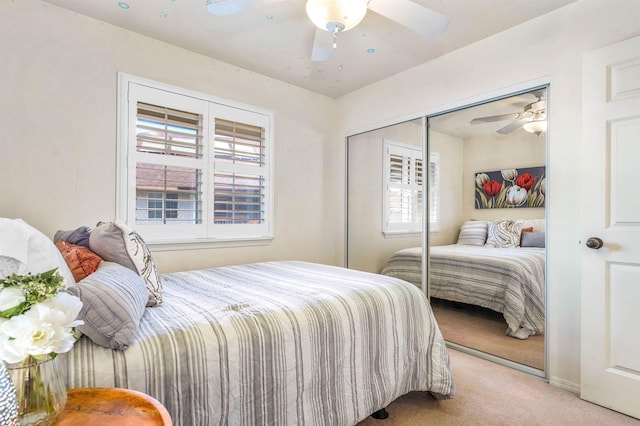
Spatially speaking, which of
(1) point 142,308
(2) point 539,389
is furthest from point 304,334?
(2) point 539,389

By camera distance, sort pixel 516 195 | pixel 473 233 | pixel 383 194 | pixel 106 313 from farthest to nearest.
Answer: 1. pixel 383 194
2. pixel 473 233
3. pixel 516 195
4. pixel 106 313

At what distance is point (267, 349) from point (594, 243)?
6.36 ft

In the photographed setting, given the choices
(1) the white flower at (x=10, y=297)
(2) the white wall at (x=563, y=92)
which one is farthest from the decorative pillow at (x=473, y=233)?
(1) the white flower at (x=10, y=297)

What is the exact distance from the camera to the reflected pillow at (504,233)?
2447 millimetres

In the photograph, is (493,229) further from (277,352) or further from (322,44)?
(277,352)

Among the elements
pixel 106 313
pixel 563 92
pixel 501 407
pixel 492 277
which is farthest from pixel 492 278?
pixel 106 313

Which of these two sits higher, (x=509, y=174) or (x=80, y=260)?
(x=509, y=174)

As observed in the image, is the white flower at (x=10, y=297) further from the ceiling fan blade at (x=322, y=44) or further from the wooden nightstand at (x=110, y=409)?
the ceiling fan blade at (x=322, y=44)

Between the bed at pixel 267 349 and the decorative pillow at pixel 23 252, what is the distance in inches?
6.3

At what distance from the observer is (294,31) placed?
98.5 inches

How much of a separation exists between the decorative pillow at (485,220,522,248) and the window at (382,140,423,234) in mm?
605

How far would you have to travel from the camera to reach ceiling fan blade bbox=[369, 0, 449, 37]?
1.74 m

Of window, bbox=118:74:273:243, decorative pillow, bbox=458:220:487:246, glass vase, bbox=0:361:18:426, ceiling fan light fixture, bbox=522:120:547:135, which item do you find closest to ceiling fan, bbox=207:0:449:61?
ceiling fan light fixture, bbox=522:120:547:135

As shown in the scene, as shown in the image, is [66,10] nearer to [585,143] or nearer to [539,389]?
[585,143]
